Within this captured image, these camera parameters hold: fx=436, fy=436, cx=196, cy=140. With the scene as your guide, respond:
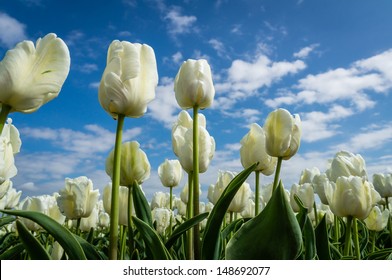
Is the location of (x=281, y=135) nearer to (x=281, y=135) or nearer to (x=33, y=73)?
(x=281, y=135)

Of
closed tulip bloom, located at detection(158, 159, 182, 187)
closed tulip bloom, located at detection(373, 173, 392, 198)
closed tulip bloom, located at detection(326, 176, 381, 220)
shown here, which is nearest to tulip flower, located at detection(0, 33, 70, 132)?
closed tulip bloom, located at detection(326, 176, 381, 220)

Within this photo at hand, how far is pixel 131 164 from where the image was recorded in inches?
74.6

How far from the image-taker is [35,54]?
131cm

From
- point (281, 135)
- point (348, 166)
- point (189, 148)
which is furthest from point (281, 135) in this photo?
point (348, 166)

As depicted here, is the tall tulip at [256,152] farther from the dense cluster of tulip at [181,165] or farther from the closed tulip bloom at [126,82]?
the closed tulip bloom at [126,82]

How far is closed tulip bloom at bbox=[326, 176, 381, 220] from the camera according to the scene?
212cm

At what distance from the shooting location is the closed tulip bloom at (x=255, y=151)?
7.13 ft

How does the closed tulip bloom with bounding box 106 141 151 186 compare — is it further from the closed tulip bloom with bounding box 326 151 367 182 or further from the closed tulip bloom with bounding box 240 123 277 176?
the closed tulip bloom with bounding box 326 151 367 182

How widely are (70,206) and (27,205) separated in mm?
1034

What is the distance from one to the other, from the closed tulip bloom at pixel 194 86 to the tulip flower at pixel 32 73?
2.17 ft

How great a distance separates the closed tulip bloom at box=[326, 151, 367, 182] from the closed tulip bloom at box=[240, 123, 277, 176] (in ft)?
1.37

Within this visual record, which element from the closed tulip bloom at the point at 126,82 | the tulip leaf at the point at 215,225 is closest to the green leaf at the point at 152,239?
the tulip leaf at the point at 215,225

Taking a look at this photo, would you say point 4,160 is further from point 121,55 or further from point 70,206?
point 70,206
